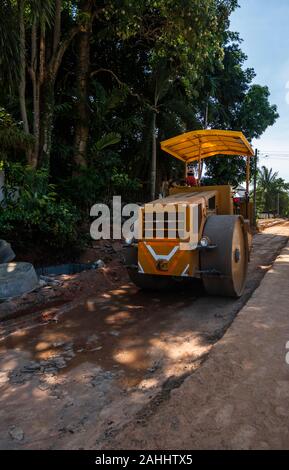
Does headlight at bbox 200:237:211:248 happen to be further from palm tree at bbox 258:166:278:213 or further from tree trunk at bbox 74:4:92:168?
palm tree at bbox 258:166:278:213

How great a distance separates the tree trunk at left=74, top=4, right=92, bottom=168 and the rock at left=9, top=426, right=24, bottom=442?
328 inches

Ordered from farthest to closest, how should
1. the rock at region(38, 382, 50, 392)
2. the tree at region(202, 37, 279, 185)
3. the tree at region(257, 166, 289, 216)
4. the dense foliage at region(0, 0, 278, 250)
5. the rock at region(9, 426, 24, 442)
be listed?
1. the tree at region(257, 166, 289, 216)
2. the tree at region(202, 37, 279, 185)
3. the dense foliage at region(0, 0, 278, 250)
4. the rock at region(38, 382, 50, 392)
5. the rock at region(9, 426, 24, 442)

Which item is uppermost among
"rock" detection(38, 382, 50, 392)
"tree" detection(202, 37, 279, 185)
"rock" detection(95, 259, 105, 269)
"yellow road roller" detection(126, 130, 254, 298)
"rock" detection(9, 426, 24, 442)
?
"tree" detection(202, 37, 279, 185)

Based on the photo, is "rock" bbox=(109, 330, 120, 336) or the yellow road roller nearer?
"rock" bbox=(109, 330, 120, 336)

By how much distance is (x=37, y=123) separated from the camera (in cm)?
917

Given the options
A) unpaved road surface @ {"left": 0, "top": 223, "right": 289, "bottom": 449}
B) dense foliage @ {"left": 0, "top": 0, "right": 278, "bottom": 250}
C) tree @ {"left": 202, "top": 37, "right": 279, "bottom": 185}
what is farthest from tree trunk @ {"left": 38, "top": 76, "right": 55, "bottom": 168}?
tree @ {"left": 202, "top": 37, "right": 279, "bottom": 185}

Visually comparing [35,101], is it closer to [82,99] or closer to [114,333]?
[82,99]

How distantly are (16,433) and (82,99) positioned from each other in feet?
30.8

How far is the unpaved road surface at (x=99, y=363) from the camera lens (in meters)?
2.74

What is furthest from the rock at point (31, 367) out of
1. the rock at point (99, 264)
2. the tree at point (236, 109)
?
the tree at point (236, 109)

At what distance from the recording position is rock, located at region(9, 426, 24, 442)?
2606mm

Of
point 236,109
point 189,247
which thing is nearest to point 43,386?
point 189,247

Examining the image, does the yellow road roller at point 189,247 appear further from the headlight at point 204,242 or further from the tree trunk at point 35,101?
the tree trunk at point 35,101
